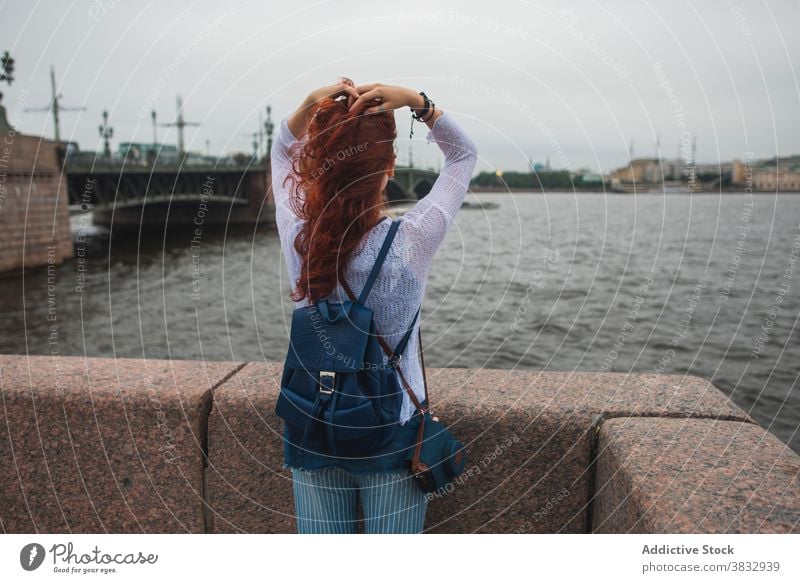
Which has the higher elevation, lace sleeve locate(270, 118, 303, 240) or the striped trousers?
lace sleeve locate(270, 118, 303, 240)

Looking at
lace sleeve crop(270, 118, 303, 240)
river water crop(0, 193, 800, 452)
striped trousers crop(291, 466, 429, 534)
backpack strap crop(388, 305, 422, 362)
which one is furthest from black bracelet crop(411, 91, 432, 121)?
river water crop(0, 193, 800, 452)

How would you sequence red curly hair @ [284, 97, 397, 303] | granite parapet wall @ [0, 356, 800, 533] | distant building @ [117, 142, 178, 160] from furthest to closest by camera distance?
distant building @ [117, 142, 178, 160], granite parapet wall @ [0, 356, 800, 533], red curly hair @ [284, 97, 397, 303]

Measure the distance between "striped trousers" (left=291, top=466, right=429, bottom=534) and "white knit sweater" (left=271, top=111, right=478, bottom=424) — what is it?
20 cm

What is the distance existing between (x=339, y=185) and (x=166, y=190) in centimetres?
3832

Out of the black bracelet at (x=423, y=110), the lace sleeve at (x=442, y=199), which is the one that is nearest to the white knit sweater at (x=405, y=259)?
the lace sleeve at (x=442, y=199)

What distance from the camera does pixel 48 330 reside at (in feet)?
76.3

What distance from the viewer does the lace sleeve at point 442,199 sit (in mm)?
1741

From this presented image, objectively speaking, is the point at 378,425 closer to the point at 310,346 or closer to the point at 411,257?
the point at 310,346

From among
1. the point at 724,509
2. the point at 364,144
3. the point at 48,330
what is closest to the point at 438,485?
the point at 724,509

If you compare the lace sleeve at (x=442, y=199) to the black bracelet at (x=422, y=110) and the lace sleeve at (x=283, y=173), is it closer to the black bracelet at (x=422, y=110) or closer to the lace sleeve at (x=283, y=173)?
the black bracelet at (x=422, y=110)

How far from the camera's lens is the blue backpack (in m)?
1.71

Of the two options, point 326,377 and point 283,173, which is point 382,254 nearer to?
point 326,377

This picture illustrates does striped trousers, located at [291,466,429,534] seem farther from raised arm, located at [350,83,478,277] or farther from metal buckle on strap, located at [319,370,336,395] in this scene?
raised arm, located at [350,83,478,277]

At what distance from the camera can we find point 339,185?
172 centimetres
